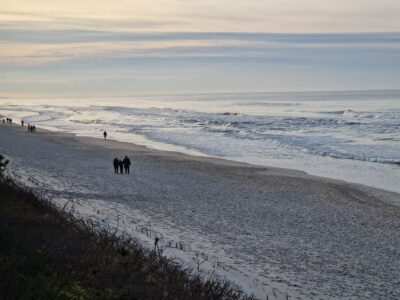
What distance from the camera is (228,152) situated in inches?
1571

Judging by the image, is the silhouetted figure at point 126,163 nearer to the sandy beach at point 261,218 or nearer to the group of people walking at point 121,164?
the group of people walking at point 121,164

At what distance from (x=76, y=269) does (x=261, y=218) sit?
1046 cm

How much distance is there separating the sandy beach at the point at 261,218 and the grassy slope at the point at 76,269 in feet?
8.49

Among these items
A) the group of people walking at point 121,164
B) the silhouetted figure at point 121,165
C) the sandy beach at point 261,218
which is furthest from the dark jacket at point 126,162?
the sandy beach at point 261,218

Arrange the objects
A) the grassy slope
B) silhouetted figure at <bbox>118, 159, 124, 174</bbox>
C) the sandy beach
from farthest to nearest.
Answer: silhouetted figure at <bbox>118, 159, 124, 174</bbox>
the sandy beach
the grassy slope

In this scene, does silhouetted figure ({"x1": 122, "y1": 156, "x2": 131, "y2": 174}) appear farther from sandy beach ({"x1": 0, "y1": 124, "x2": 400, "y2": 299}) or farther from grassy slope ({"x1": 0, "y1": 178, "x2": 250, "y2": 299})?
grassy slope ({"x1": 0, "y1": 178, "x2": 250, "y2": 299})

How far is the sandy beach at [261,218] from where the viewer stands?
35.7ft

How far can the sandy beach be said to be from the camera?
10875 millimetres

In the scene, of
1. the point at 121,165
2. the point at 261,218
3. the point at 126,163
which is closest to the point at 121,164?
the point at 121,165

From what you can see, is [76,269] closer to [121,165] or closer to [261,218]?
[261,218]

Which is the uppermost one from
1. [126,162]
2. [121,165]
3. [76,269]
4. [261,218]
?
[76,269]

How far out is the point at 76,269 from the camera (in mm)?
6629

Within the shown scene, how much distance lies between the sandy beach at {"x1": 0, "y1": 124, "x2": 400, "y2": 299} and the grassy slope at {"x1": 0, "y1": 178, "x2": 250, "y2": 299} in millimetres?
2587

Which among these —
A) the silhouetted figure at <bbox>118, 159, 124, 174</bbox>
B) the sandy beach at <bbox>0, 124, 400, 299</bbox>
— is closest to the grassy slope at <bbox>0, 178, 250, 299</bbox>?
the sandy beach at <bbox>0, 124, 400, 299</bbox>
